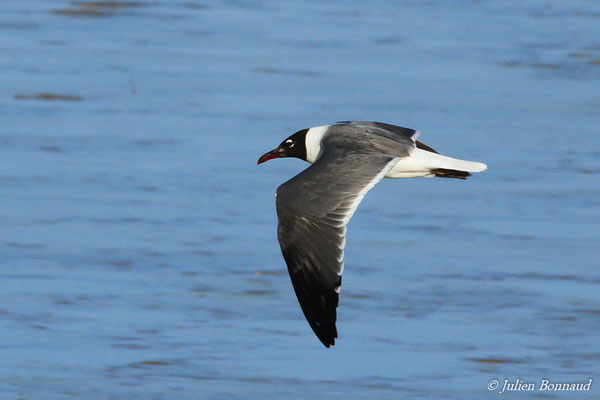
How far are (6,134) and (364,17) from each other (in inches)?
204

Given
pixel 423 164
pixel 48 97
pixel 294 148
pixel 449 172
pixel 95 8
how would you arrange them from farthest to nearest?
pixel 95 8 → pixel 48 97 → pixel 294 148 → pixel 449 172 → pixel 423 164

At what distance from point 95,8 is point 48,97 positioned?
134 inches

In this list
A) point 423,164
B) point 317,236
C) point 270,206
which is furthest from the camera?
point 270,206

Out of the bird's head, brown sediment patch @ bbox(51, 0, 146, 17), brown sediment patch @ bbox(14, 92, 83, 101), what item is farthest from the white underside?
brown sediment patch @ bbox(51, 0, 146, 17)

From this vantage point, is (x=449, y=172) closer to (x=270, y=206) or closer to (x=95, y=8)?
(x=270, y=206)

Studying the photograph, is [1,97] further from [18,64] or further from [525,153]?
[525,153]

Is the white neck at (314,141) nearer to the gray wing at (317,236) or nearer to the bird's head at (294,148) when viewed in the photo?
the bird's head at (294,148)

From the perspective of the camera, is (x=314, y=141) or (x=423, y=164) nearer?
(x=423, y=164)

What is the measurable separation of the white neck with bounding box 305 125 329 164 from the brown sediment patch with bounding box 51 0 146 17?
749cm

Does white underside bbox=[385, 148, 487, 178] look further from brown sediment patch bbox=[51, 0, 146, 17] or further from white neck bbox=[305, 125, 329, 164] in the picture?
brown sediment patch bbox=[51, 0, 146, 17]

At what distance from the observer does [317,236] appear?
6.93m

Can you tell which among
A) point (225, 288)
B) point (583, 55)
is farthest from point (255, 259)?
point (583, 55)

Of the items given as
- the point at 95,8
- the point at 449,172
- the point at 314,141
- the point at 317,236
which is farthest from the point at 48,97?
the point at 317,236

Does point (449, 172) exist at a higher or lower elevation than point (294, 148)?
higher
